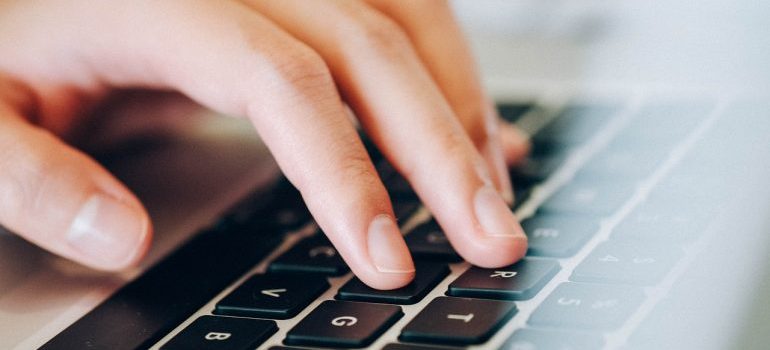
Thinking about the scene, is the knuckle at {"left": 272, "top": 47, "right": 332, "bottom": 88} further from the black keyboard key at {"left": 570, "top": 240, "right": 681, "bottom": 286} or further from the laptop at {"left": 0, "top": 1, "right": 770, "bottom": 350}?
the black keyboard key at {"left": 570, "top": 240, "right": 681, "bottom": 286}

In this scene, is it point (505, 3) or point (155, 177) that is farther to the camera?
point (505, 3)

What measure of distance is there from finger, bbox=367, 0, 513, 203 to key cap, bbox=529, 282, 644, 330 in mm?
235

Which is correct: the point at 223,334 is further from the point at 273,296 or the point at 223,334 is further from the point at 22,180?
the point at 22,180

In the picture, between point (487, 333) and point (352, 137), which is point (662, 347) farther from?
point (352, 137)

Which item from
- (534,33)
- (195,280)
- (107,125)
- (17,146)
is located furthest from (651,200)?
(534,33)

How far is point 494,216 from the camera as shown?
1.74ft

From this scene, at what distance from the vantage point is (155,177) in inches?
29.8

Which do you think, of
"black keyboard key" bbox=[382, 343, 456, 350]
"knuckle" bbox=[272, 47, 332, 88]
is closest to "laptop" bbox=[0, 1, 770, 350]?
"black keyboard key" bbox=[382, 343, 456, 350]

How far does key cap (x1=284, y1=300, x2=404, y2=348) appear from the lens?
430mm

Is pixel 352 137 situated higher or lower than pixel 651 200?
higher

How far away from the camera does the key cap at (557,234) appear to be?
1.67ft

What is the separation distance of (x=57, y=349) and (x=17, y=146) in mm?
161

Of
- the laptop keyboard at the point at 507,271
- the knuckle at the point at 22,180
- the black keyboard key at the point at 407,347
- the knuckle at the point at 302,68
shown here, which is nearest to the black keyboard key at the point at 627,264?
the laptop keyboard at the point at 507,271

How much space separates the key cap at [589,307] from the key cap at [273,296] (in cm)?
13
